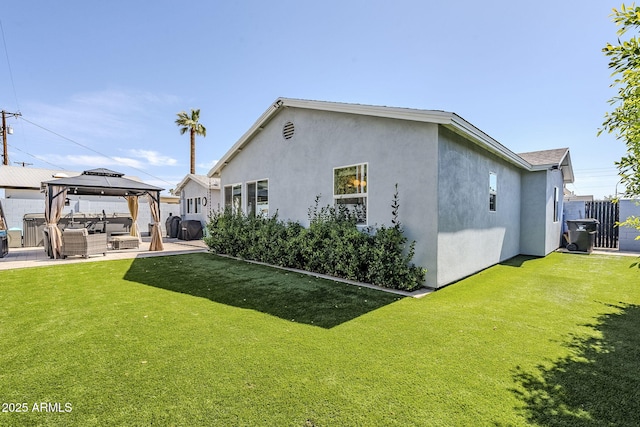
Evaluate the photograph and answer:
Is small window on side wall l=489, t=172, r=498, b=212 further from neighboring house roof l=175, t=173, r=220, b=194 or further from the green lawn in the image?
neighboring house roof l=175, t=173, r=220, b=194

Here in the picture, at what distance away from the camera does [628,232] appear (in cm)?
1167

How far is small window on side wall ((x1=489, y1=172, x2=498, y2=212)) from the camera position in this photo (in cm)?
862

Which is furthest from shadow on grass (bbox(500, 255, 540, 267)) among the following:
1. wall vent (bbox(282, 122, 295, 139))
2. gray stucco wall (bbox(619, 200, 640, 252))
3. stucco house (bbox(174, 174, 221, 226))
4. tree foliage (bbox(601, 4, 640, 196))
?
stucco house (bbox(174, 174, 221, 226))

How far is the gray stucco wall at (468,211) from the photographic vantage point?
620cm

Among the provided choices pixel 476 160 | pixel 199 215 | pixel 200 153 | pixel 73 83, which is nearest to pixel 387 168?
pixel 476 160

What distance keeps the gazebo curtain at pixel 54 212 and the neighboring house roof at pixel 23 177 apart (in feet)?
39.9

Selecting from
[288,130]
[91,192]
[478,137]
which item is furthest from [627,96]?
[91,192]

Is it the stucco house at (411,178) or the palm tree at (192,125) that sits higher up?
the palm tree at (192,125)

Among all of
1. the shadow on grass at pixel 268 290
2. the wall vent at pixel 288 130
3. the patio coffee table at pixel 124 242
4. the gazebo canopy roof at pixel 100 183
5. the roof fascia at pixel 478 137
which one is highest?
the wall vent at pixel 288 130

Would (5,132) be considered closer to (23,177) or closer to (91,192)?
(23,177)

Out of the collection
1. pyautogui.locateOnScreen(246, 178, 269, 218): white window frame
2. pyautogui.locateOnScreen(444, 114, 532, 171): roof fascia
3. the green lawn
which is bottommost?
the green lawn

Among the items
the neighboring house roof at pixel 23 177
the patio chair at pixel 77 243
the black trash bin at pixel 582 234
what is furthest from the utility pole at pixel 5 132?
the black trash bin at pixel 582 234

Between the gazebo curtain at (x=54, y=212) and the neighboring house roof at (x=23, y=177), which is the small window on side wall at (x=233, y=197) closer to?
the gazebo curtain at (x=54, y=212)

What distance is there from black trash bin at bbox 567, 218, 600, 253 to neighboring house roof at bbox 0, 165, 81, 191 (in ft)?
95.4
